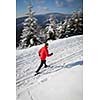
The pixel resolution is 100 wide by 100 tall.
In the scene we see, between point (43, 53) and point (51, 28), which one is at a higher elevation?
point (51, 28)

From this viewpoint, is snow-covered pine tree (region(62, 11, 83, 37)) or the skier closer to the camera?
the skier

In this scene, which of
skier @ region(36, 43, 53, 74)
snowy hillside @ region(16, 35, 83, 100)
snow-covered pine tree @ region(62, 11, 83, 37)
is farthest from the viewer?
snow-covered pine tree @ region(62, 11, 83, 37)

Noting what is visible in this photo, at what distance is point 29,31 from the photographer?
177 centimetres

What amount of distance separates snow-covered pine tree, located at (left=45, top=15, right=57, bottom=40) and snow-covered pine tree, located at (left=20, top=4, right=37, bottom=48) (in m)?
0.14

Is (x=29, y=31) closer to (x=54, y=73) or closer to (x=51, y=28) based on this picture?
(x=51, y=28)

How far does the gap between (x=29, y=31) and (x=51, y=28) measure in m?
0.23

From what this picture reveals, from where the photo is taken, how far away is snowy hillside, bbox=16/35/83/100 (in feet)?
5.71

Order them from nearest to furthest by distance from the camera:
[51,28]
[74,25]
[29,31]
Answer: [29,31] < [51,28] < [74,25]

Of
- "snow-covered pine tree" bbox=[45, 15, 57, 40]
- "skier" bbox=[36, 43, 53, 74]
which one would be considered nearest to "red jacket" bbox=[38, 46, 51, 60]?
"skier" bbox=[36, 43, 53, 74]

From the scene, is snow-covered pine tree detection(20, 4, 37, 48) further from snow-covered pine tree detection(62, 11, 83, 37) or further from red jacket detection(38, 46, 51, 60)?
snow-covered pine tree detection(62, 11, 83, 37)

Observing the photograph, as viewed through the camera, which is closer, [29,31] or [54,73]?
[29,31]

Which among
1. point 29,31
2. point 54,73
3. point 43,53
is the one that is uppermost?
point 29,31

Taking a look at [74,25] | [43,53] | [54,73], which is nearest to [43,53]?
[43,53]
